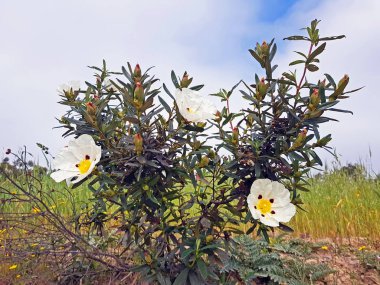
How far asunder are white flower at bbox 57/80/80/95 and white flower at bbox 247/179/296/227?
1.39 meters

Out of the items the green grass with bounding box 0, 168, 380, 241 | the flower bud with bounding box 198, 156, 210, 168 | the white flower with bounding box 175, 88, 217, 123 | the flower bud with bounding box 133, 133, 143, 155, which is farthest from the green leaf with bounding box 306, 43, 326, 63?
the green grass with bounding box 0, 168, 380, 241

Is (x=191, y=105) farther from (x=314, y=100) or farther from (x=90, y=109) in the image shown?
(x=314, y=100)

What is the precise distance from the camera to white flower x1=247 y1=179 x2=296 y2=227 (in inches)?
103

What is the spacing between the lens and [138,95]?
8.32ft

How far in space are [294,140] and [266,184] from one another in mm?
311

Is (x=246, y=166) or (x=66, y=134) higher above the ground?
(x=66, y=134)

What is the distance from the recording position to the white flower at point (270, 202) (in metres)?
2.62

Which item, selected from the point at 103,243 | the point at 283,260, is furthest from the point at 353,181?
the point at 103,243

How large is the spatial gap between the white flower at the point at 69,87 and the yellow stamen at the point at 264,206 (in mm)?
1425

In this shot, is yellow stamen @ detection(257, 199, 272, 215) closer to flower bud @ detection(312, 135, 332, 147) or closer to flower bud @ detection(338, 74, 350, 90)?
flower bud @ detection(312, 135, 332, 147)

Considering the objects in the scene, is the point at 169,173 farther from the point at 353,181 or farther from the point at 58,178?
the point at 353,181

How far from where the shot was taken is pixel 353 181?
7344 millimetres

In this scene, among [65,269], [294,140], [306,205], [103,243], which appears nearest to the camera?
[294,140]

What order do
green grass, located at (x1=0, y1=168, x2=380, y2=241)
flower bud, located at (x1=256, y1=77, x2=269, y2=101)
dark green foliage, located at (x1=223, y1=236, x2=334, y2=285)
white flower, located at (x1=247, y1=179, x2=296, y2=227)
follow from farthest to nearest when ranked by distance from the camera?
green grass, located at (x1=0, y1=168, x2=380, y2=241)
dark green foliage, located at (x1=223, y1=236, x2=334, y2=285)
flower bud, located at (x1=256, y1=77, x2=269, y2=101)
white flower, located at (x1=247, y1=179, x2=296, y2=227)
